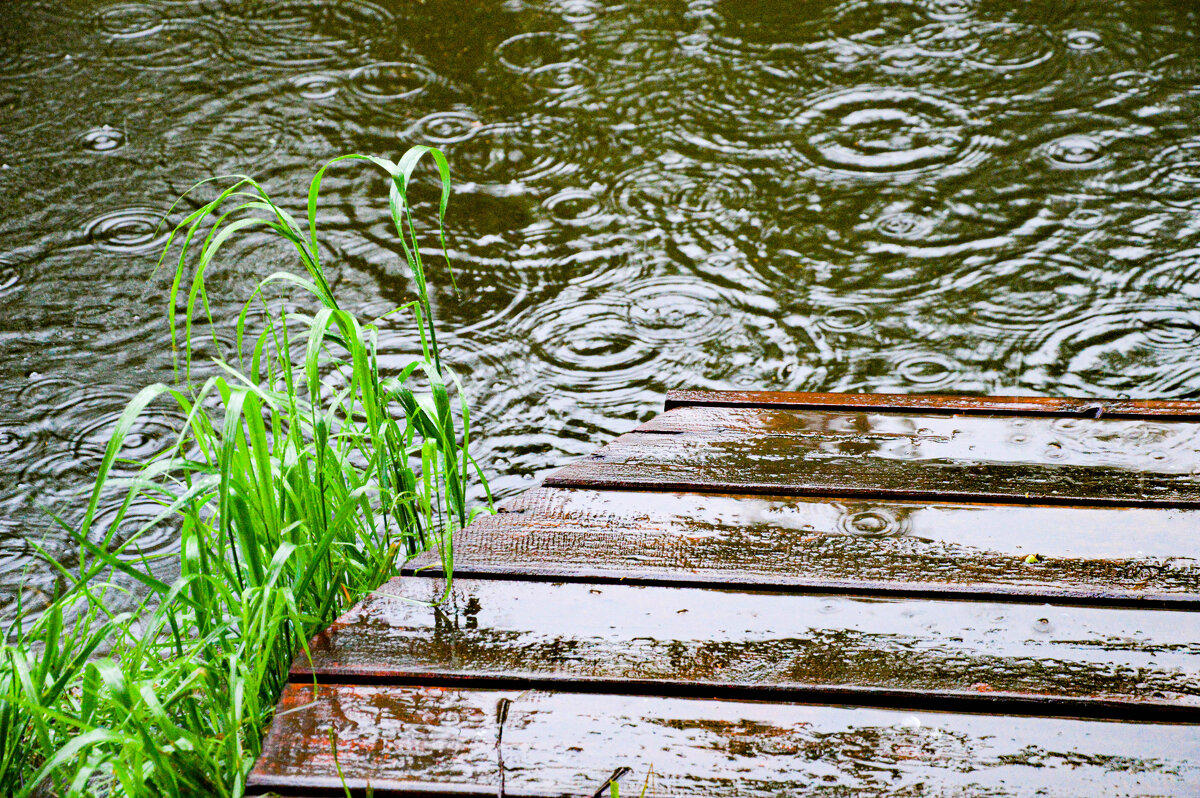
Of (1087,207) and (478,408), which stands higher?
(1087,207)

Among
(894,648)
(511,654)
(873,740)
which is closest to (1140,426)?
Result: (894,648)

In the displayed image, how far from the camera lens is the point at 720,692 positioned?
1264 millimetres

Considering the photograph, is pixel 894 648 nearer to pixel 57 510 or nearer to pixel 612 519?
pixel 612 519

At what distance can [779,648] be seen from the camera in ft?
4.33

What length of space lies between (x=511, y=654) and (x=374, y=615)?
0.21 m

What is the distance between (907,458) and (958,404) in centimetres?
22

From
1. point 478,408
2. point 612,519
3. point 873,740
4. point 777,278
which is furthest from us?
point 777,278

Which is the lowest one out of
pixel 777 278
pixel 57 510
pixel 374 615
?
pixel 57 510

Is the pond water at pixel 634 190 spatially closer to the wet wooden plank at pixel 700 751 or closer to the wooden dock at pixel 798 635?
the wooden dock at pixel 798 635

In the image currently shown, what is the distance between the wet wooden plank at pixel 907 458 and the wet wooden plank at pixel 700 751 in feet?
1.52

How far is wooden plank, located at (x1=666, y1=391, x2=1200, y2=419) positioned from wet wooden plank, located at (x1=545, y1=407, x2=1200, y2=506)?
0.02 meters

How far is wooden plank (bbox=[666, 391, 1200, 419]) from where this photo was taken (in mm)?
1818

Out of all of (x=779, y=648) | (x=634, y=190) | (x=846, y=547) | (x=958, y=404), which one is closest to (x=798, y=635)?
(x=779, y=648)

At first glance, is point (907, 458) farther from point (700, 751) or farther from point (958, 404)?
point (700, 751)
